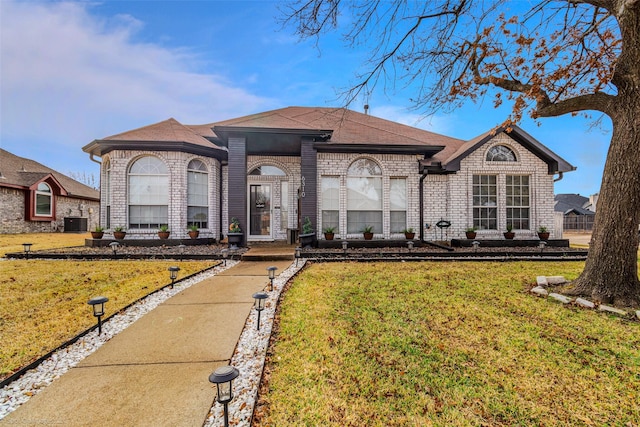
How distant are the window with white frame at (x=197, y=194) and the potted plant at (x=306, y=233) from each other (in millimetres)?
4023

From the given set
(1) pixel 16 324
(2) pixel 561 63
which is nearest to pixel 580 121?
(2) pixel 561 63

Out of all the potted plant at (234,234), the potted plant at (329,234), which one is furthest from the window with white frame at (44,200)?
the potted plant at (329,234)

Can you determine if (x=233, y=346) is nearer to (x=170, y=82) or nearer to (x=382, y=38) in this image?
(x=382, y=38)

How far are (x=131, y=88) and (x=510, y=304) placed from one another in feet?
55.0

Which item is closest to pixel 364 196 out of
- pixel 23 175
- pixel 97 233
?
pixel 97 233

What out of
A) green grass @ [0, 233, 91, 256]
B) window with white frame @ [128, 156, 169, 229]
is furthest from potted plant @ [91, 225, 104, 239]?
green grass @ [0, 233, 91, 256]

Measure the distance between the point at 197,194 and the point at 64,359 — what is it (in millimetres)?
8037

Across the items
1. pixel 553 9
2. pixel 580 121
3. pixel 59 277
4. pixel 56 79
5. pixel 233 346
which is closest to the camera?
pixel 233 346

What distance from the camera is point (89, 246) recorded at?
31.6ft

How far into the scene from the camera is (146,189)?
982cm

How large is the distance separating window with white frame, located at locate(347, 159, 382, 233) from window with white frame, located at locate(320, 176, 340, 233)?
0.41 m

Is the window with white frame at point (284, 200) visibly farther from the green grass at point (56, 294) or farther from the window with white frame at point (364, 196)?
the green grass at point (56, 294)

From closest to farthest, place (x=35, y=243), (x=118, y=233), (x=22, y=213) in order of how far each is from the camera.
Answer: (x=118, y=233), (x=35, y=243), (x=22, y=213)

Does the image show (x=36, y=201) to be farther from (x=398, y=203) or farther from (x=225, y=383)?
(x=225, y=383)
